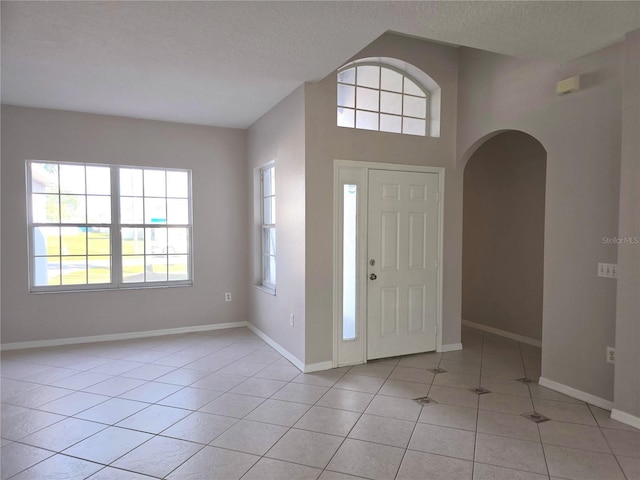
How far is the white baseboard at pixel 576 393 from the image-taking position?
2975 millimetres

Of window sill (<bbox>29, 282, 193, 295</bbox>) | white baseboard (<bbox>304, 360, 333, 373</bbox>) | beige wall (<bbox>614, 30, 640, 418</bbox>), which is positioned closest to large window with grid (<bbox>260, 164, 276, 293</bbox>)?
window sill (<bbox>29, 282, 193, 295</bbox>)

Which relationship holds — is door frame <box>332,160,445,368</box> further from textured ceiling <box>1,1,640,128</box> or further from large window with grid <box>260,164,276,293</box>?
large window with grid <box>260,164,276,293</box>

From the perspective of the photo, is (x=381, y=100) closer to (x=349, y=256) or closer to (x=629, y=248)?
(x=349, y=256)

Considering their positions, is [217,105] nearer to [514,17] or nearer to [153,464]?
[514,17]

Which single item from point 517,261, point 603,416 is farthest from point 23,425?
point 517,261

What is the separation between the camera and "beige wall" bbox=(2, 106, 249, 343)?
4438 millimetres

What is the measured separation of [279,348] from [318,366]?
0.70m

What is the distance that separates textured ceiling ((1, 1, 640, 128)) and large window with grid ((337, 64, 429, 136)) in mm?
544

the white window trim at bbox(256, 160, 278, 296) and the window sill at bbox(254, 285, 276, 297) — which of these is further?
the white window trim at bbox(256, 160, 278, 296)

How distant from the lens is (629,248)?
2719 millimetres

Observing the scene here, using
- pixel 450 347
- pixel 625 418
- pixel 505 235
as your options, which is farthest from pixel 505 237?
pixel 625 418

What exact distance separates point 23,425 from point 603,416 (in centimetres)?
410

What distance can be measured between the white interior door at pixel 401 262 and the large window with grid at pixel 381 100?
0.54m

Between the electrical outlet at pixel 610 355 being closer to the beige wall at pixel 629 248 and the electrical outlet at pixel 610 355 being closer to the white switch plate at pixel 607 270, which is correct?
the beige wall at pixel 629 248
